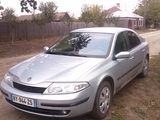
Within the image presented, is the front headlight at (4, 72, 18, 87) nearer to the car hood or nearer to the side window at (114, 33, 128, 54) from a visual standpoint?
the car hood

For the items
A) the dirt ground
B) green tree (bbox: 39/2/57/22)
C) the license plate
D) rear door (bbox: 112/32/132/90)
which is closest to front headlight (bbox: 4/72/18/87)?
the license plate

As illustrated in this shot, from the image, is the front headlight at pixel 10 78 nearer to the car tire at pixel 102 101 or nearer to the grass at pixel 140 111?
the car tire at pixel 102 101

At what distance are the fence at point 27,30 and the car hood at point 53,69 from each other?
20.9 meters

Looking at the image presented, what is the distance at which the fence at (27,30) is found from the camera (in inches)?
1059

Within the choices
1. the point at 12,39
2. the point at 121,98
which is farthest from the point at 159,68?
the point at 12,39

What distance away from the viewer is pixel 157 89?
7762mm

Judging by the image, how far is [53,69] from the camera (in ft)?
17.1

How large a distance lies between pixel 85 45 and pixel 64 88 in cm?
170

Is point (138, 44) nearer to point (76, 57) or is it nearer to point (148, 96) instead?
point (148, 96)

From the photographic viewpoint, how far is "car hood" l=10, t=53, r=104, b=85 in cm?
488

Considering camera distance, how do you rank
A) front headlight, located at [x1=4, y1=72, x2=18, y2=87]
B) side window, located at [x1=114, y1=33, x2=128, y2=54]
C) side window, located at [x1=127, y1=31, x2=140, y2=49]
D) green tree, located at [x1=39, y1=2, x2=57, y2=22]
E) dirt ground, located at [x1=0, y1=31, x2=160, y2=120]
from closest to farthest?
front headlight, located at [x1=4, y1=72, x2=18, y2=87] → dirt ground, located at [x1=0, y1=31, x2=160, y2=120] → side window, located at [x1=114, y1=33, x2=128, y2=54] → side window, located at [x1=127, y1=31, x2=140, y2=49] → green tree, located at [x1=39, y1=2, x2=57, y2=22]

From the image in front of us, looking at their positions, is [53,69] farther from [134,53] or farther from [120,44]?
[134,53]

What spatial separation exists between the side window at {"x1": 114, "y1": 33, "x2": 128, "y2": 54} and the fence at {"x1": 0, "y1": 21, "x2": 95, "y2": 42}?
20.2 metres

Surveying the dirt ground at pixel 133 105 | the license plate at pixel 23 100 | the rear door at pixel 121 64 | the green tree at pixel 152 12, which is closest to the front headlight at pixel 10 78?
the license plate at pixel 23 100
